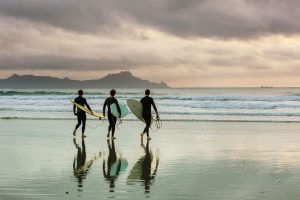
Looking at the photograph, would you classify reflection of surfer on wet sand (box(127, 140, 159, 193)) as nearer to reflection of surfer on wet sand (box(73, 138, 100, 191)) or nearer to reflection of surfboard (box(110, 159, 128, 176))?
reflection of surfboard (box(110, 159, 128, 176))

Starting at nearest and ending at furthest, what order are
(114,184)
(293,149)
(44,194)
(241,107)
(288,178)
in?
(44,194)
(114,184)
(288,178)
(293,149)
(241,107)

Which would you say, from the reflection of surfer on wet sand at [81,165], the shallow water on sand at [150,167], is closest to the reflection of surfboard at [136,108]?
the shallow water on sand at [150,167]

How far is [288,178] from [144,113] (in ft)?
32.7

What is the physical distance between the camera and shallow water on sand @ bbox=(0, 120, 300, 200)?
8.50m

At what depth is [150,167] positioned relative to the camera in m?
11.5

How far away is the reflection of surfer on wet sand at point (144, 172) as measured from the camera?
952 centimetres

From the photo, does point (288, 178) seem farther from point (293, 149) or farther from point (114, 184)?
point (293, 149)

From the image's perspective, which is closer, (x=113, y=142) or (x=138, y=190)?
(x=138, y=190)

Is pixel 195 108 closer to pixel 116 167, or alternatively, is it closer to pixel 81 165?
pixel 81 165

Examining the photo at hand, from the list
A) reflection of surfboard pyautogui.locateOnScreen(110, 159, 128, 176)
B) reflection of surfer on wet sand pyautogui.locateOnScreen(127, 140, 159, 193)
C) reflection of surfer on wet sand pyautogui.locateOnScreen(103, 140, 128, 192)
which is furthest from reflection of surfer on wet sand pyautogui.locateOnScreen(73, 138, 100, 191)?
reflection of surfer on wet sand pyautogui.locateOnScreen(127, 140, 159, 193)

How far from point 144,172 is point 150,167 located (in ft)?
2.50

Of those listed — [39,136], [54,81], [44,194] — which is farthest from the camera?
[54,81]

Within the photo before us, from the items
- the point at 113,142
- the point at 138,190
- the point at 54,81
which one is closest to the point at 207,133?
the point at 113,142

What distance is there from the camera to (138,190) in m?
8.61
